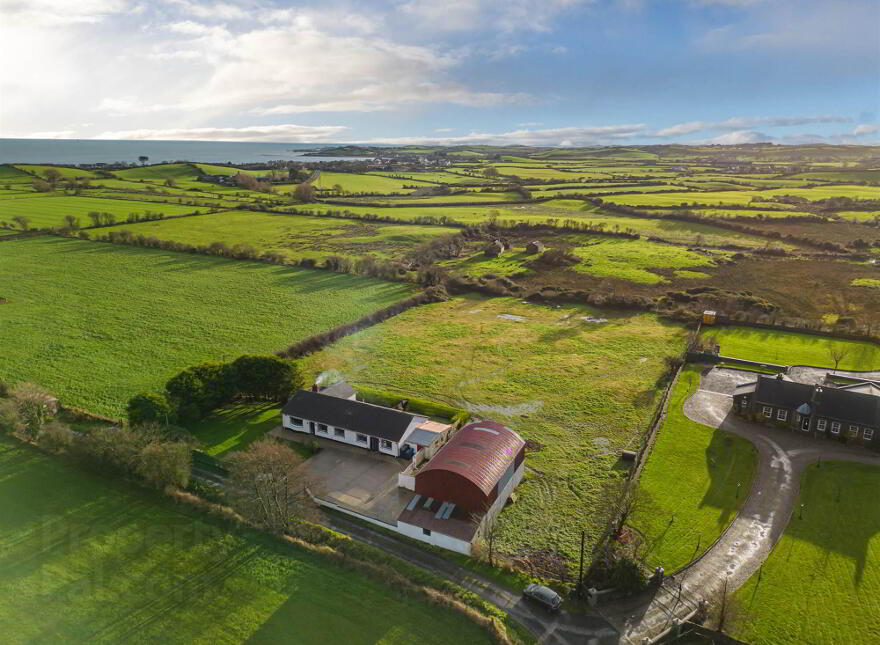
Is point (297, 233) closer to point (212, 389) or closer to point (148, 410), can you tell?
point (212, 389)

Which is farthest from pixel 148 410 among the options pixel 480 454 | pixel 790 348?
pixel 790 348

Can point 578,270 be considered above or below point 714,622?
above

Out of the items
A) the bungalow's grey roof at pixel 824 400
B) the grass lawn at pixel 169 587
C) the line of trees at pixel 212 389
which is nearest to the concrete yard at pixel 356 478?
the line of trees at pixel 212 389

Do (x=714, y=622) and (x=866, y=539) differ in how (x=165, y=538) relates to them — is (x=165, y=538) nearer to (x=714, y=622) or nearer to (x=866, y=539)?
(x=714, y=622)

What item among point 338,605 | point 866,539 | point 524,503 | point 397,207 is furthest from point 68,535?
point 397,207

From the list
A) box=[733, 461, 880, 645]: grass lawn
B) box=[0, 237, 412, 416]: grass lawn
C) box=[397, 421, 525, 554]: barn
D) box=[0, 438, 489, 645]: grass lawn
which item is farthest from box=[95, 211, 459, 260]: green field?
box=[733, 461, 880, 645]: grass lawn

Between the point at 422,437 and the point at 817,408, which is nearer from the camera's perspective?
the point at 422,437

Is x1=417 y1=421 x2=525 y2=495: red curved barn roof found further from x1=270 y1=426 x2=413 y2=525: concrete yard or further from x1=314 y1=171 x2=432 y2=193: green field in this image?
x1=314 y1=171 x2=432 y2=193: green field
